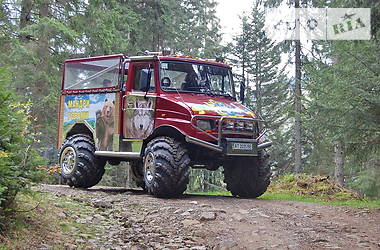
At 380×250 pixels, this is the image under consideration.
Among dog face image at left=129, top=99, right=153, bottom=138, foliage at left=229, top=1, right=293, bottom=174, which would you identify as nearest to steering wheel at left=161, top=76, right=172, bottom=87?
dog face image at left=129, top=99, right=153, bottom=138

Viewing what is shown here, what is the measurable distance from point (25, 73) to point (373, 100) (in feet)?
43.8

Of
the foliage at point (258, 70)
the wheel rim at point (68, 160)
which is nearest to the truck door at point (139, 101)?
the wheel rim at point (68, 160)

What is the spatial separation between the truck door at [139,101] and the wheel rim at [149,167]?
26.8 inches

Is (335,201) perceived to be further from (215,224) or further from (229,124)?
(215,224)

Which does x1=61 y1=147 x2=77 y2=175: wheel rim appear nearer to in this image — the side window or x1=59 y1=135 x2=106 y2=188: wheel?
x1=59 y1=135 x2=106 y2=188: wheel

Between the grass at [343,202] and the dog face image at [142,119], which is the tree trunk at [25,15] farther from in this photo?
the grass at [343,202]

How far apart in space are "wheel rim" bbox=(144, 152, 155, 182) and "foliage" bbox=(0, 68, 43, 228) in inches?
151

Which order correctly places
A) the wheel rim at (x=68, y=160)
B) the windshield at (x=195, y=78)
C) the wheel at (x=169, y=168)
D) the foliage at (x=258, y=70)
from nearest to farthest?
the wheel at (x=169, y=168) → the windshield at (x=195, y=78) → the wheel rim at (x=68, y=160) → the foliage at (x=258, y=70)

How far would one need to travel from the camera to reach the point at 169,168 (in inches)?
352

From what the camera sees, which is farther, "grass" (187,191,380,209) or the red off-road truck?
"grass" (187,191,380,209)

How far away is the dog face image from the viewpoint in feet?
32.8

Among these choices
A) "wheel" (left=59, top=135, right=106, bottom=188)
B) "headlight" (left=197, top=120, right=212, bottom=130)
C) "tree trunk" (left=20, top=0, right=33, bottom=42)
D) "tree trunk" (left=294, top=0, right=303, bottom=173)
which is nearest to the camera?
"headlight" (left=197, top=120, right=212, bottom=130)

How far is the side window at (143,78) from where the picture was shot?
33.4 ft

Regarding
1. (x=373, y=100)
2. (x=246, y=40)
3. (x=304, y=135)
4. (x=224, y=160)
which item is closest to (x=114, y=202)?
(x=224, y=160)
